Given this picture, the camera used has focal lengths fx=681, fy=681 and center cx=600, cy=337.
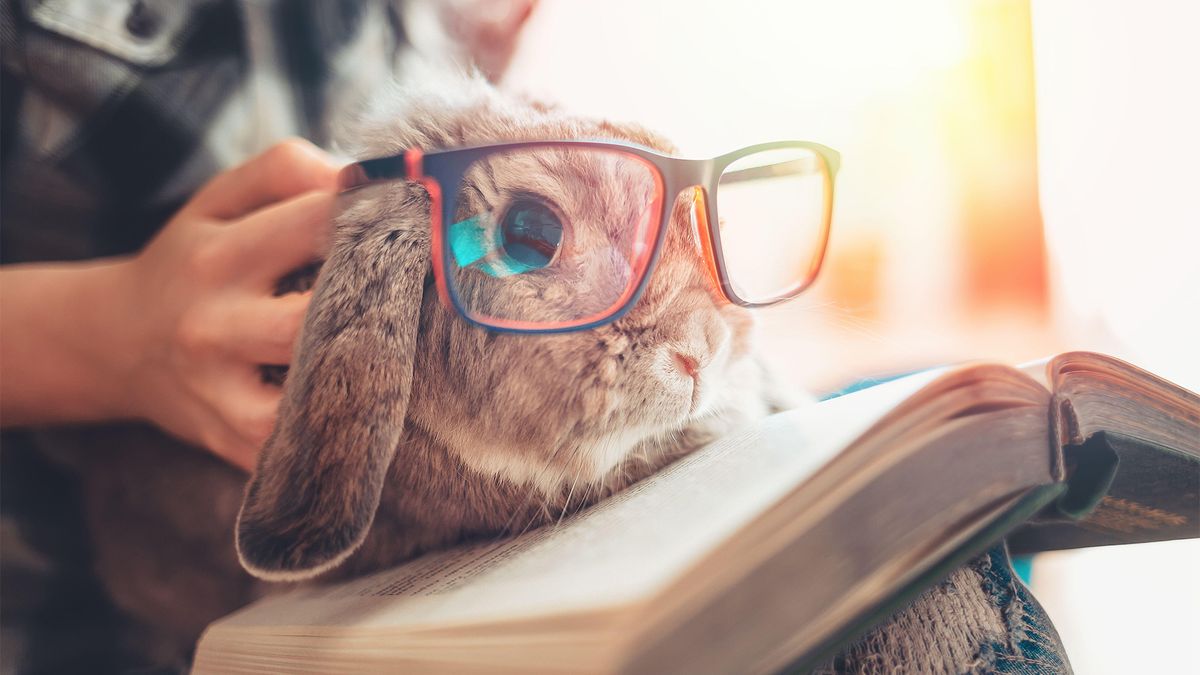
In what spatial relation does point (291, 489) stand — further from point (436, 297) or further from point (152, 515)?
point (152, 515)

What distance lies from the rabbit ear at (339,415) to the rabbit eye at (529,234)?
0.21ft

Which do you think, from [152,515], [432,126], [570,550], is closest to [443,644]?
[570,550]

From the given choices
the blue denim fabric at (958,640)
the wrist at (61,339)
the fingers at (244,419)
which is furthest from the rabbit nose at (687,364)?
the wrist at (61,339)

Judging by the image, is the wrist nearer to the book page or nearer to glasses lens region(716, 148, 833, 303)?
the book page

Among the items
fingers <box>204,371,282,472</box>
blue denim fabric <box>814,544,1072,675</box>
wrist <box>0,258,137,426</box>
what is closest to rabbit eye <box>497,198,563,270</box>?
fingers <box>204,371,282,472</box>

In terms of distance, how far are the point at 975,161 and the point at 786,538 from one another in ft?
3.95

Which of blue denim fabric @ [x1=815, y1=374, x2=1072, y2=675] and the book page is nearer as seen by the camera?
the book page

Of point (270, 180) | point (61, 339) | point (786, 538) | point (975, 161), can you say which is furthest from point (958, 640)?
point (975, 161)

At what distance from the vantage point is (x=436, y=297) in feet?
1.82

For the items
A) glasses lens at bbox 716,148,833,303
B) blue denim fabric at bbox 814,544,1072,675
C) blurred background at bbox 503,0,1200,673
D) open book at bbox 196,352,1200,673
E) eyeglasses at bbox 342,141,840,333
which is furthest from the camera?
blurred background at bbox 503,0,1200,673

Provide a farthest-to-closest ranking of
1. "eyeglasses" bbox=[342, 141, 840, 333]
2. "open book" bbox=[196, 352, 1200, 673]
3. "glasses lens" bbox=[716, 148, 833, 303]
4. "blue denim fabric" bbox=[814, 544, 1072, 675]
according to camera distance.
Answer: "glasses lens" bbox=[716, 148, 833, 303] → "eyeglasses" bbox=[342, 141, 840, 333] → "blue denim fabric" bbox=[814, 544, 1072, 675] → "open book" bbox=[196, 352, 1200, 673]

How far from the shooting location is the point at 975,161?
1255mm

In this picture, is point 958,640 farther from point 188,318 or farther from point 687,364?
point 188,318

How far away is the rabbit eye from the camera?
534mm
